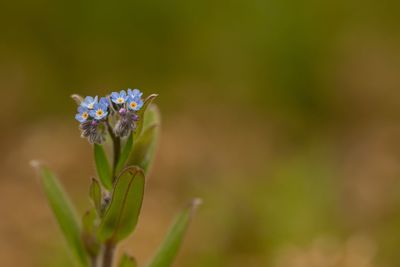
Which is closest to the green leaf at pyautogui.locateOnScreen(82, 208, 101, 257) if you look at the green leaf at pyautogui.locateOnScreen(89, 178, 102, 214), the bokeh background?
the green leaf at pyautogui.locateOnScreen(89, 178, 102, 214)

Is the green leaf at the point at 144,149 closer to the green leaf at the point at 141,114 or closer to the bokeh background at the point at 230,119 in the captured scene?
the green leaf at the point at 141,114

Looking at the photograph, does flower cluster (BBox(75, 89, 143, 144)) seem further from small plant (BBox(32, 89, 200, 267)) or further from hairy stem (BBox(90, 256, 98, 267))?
hairy stem (BBox(90, 256, 98, 267))

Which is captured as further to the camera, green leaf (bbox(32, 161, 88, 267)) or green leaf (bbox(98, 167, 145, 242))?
green leaf (bbox(32, 161, 88, 267))

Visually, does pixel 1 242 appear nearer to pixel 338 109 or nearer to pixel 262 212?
pixel 262 212

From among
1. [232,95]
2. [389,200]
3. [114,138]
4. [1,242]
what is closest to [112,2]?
[232,95]

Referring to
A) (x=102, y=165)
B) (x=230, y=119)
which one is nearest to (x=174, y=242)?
(x=102, y=165)

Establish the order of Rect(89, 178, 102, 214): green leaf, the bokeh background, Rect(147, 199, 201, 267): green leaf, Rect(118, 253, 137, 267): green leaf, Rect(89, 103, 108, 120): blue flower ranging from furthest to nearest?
1. the bokeh background
2. Rect(147, 199, 201, 267): green leaf
3. Rect(118, 253, 137, 267): green leaf
4. Rect(89, 178, 102, 214): green leaf
5. Rect(89, 103, 108, 120): blue flower
